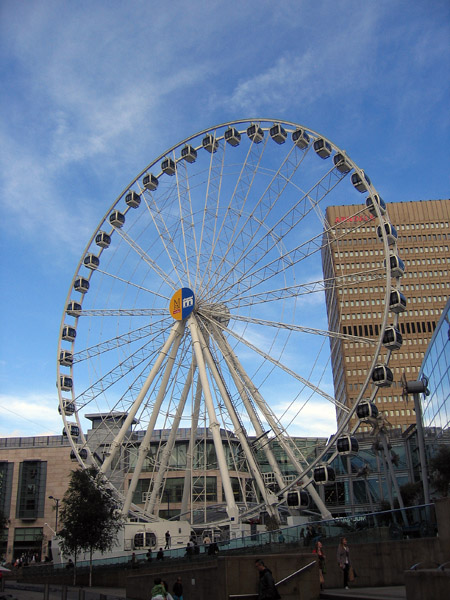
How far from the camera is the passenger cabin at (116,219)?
48375 millimetres

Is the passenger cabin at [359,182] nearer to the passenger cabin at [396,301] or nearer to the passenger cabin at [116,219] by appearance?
the passenger cabin at [396,301]

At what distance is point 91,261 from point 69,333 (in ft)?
18.5

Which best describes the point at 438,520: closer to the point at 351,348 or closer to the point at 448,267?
the point at 351,348

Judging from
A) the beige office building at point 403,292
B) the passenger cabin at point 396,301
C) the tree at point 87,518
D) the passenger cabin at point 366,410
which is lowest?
the tree at point 87,518

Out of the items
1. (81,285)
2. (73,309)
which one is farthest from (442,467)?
(81,285)

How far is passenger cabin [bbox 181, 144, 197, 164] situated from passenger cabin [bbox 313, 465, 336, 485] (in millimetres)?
24412

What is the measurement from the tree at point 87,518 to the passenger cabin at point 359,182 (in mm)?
24003

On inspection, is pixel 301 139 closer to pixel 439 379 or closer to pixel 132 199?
pixel 132 199

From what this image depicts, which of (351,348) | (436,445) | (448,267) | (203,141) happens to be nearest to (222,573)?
(436,445)

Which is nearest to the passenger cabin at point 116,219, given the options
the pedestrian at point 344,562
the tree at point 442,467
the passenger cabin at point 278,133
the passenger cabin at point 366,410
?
the passenger cabin at point 278,133

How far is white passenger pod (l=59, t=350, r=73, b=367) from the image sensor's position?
153ft

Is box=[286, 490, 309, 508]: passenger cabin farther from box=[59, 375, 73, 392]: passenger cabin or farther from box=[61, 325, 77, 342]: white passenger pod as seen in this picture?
box=[61, 325, 77, 342]: white passenger pod

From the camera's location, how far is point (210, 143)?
46.6 meters

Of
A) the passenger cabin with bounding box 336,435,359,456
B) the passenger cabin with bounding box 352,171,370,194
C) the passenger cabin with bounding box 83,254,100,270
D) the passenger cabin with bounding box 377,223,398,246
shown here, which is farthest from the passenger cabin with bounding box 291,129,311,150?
the passenger cabin with bounding box 336,435,359,456
